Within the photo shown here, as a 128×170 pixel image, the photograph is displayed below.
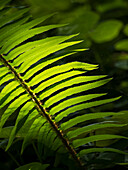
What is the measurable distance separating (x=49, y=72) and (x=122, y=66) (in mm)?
1268

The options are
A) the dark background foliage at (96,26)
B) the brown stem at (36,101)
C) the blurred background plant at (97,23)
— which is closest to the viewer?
the brown stem at (36,101)

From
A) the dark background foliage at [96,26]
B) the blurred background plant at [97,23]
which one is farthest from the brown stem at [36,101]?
the blurred background plant at [97,23]

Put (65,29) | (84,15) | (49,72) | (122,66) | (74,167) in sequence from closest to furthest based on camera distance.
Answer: (49,72) < (74,167) < (65,29) < (84,15) < (122,66)

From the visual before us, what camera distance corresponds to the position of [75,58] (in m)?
0.70

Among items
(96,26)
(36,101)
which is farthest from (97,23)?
(36,101)

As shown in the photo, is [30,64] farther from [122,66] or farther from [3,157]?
[122,66]

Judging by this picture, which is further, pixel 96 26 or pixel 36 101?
pixel 96 26

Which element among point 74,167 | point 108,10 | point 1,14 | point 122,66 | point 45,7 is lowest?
point 74,167

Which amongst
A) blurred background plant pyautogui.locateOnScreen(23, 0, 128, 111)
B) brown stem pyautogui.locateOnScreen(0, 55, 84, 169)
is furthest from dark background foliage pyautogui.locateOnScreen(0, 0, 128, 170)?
brown stem pyautogui.locateOnScreen(0, 55, 84, 169)

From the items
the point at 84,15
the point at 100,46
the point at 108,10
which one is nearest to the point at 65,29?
the point at 84,15

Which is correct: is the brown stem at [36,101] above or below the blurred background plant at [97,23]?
below

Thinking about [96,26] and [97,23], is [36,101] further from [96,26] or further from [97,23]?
[97,23]

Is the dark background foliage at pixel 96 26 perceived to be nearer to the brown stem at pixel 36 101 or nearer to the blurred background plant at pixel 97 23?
the blurred background plant at pixel 97 23

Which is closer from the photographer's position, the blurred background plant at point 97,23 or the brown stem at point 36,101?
the brown stem at point 36,101
